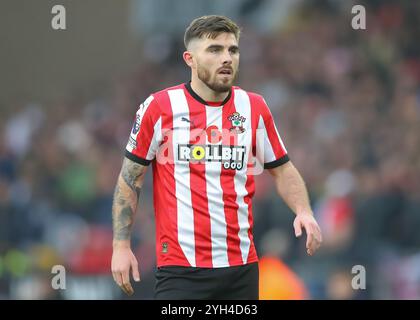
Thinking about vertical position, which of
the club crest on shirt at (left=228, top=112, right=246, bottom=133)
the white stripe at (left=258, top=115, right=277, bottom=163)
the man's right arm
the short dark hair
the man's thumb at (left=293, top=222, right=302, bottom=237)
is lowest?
the man's thumb at (left=293, top=222, right=302, bottom=237)

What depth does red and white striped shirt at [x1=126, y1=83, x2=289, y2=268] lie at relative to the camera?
18.3 feet

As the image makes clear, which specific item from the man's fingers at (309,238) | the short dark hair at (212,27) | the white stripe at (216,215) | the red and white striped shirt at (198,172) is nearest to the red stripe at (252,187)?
the red and white striped shirt at (198,172)

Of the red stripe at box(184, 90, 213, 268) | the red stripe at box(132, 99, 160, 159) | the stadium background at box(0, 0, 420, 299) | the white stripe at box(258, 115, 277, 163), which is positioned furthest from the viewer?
the stadium background at box(0, 0, 420, 299)

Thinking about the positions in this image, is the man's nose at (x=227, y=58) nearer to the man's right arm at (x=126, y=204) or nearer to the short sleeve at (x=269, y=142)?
the short sleeve at (x=269, y=142)

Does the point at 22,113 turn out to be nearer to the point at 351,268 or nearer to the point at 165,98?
the point at 351,268

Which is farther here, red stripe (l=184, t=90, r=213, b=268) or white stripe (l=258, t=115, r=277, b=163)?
white stripe (l=258, t=115, r=277, b=163)

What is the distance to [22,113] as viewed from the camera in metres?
13.5

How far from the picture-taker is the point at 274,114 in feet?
40.2

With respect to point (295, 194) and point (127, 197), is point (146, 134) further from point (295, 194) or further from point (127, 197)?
point (295, 194)

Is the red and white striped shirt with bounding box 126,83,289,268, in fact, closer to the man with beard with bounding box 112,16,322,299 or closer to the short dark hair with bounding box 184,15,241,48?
the man with beard with bounding box 112,16,322,299

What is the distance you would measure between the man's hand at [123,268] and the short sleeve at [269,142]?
971 millimetres

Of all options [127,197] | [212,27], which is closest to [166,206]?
[127,197]

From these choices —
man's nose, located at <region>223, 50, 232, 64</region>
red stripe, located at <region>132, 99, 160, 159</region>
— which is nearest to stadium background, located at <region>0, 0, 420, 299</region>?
red stripe, located at <region>132, 99, 160, 159</region>
